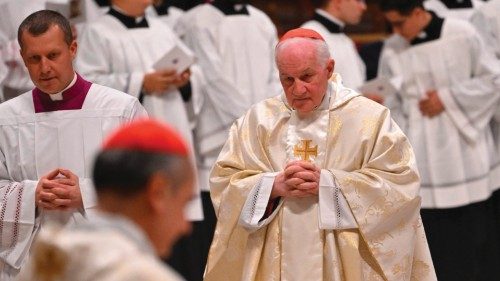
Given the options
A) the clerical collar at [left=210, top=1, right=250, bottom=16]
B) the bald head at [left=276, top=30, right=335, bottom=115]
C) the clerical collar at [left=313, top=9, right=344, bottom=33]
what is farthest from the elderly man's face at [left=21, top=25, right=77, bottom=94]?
the clerical collar at [left=313, top=9, right=344, bottom=33]

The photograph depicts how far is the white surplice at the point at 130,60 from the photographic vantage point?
714 cm

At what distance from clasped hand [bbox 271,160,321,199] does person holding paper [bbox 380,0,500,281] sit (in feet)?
9.42

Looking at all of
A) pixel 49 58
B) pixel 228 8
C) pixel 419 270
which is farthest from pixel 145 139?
pixel 228 8

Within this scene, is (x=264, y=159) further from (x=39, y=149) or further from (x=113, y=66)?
(x=113, y=66)

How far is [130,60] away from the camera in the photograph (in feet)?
23.9

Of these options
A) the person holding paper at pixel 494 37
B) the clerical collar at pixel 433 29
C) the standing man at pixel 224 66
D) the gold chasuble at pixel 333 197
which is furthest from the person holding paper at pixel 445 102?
the gold chasuble at pixel 333 197

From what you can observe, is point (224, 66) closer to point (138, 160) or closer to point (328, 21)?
point (328, 21)

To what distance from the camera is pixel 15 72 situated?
7227mm

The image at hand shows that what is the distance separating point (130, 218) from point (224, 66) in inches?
194

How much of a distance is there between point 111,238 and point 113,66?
4.37 metres

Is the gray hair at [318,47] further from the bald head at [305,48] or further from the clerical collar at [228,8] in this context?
the clerical collar at [228,8]

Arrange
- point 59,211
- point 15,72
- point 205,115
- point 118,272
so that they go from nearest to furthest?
point 118,272, point 59,211, point 15,72, point 205,115

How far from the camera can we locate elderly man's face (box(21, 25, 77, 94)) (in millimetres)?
5113

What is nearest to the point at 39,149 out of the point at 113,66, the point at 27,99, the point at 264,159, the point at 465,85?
the point at 27,99
